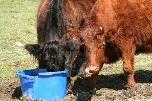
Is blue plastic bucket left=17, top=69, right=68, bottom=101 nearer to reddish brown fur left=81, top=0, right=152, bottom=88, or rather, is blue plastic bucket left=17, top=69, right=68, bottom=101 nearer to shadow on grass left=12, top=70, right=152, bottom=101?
shadow on grass left=12, top=70, right=152, bottom=101

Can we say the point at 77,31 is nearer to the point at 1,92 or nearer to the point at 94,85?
the point at 94,85

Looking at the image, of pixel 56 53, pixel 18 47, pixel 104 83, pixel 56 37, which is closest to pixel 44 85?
pixel 56 53

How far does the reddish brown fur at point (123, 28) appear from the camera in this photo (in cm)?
666

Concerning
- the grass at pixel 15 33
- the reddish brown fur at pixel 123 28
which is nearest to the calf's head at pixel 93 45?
the reddish brown fur at pixel 123 28

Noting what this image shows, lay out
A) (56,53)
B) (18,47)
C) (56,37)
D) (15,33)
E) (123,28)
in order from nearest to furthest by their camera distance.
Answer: (56,53), (56,37), (123,28), (18,47), (15,33)

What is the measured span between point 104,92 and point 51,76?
1.21m

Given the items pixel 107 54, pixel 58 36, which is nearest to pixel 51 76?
pixel 58 36

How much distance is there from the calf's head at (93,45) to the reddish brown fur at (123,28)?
0.09 ft

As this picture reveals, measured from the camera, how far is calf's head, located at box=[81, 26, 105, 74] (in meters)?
6.10

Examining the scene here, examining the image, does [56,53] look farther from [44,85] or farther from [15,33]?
[15,33]

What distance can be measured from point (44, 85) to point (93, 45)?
954mm

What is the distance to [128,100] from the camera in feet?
21.0

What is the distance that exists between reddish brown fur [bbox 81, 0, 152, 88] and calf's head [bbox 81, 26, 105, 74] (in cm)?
3

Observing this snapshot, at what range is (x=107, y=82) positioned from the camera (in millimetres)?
7523
